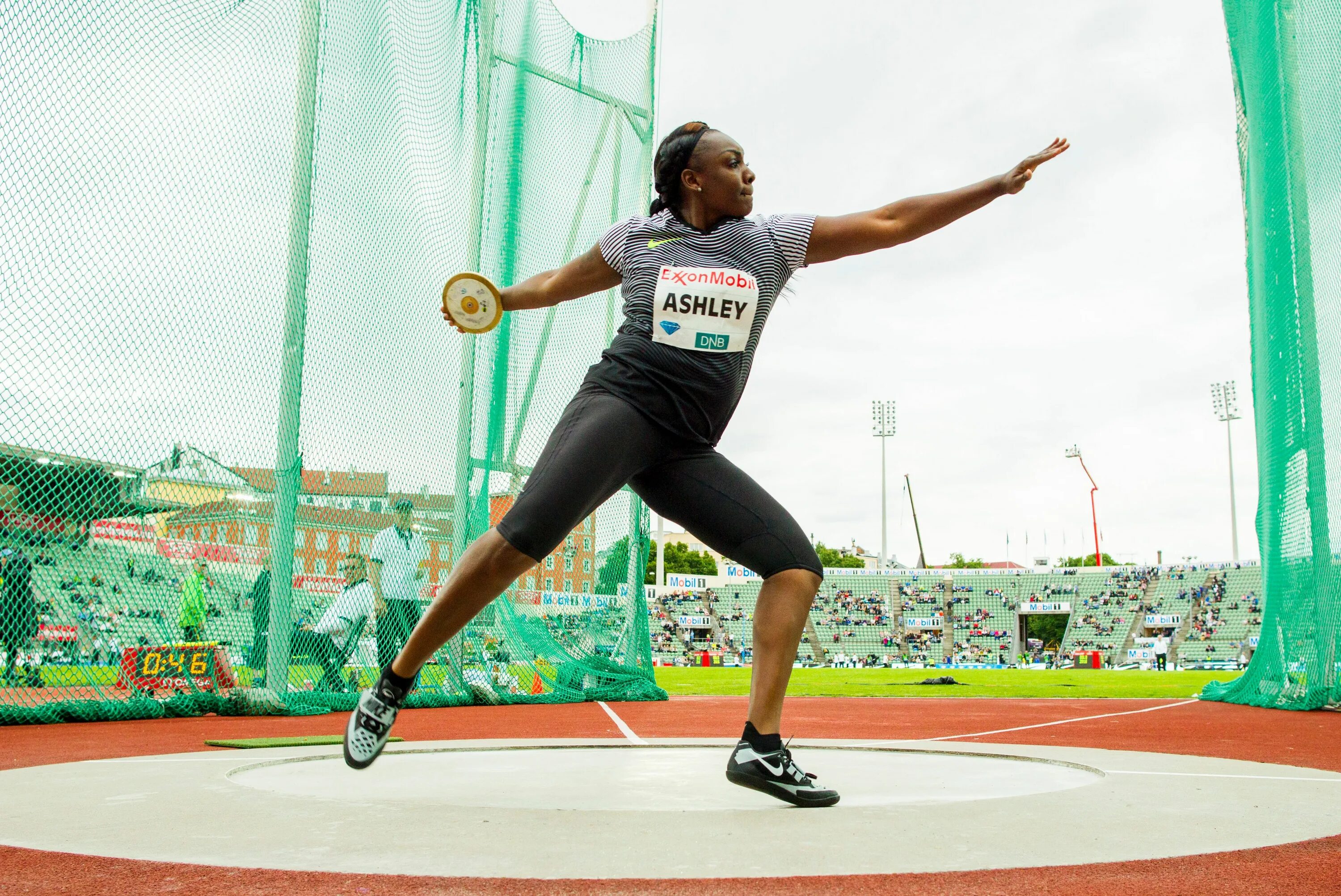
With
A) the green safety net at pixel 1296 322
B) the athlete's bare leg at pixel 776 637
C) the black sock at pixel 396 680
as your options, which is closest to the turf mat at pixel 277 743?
the black sock at pixel 396 680

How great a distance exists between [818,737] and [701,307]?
11.9 ft

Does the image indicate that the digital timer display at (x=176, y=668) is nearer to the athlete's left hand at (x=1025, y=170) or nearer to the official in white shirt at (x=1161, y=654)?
the athlete's left hand at (x=1025, y=170)

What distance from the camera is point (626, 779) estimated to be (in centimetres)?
305

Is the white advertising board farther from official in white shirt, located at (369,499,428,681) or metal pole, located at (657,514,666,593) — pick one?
official in white shirt, located at (369,499,428,681)

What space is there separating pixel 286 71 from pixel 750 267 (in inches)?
218

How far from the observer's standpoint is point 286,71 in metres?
6.88

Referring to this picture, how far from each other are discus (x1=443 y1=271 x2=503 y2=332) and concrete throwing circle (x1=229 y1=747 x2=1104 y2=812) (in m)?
1.32

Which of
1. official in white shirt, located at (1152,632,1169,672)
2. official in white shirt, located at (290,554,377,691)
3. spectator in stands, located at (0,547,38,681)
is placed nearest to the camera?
spectator in stands, located at (0,547,38,681)

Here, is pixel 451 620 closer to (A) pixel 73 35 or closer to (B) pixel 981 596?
(A) pixel 73 35

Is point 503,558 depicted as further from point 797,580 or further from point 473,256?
point 473,256

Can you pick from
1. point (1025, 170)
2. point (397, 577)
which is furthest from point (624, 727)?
point (1025, 170)

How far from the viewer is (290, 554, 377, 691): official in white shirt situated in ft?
23.3

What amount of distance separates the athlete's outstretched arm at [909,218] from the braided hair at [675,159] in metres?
0.39

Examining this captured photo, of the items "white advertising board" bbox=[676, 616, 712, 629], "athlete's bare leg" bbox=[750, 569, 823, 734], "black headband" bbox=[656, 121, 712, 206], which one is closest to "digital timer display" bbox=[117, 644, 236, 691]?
"athlete's bare leg" bbox=[750, 569, 823, 734]
